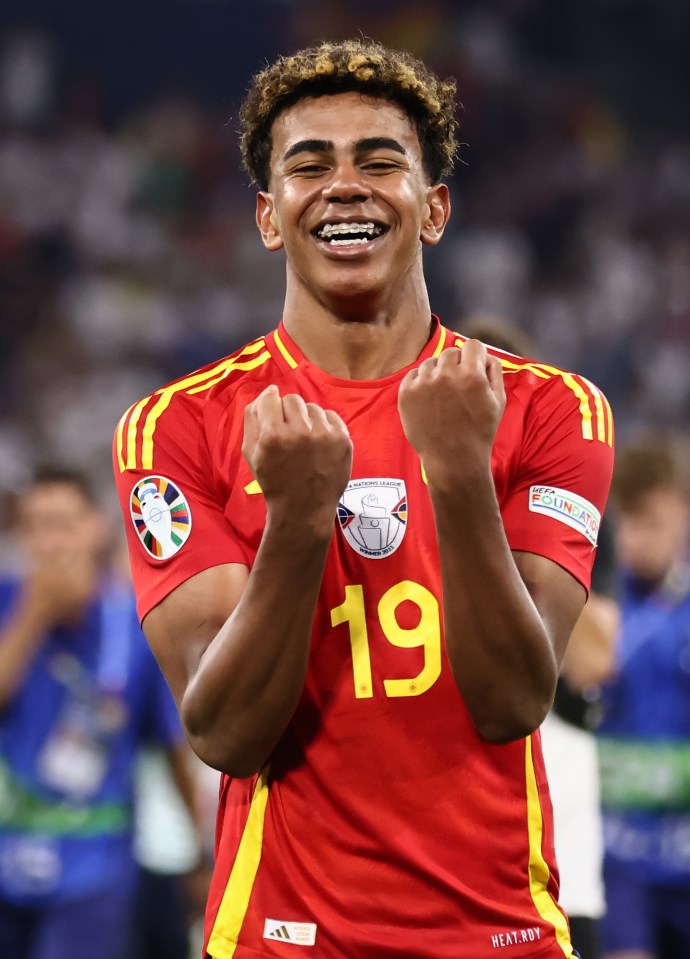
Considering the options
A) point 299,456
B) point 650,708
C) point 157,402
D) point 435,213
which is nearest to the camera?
point 299,456

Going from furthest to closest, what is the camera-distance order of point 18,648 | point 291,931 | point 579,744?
point 18,648
point 579,744
point 291,931

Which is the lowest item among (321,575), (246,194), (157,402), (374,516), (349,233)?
(321,575)

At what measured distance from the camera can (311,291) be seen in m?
2.78

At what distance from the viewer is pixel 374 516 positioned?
257 centimetres

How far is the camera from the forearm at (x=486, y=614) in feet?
7.60

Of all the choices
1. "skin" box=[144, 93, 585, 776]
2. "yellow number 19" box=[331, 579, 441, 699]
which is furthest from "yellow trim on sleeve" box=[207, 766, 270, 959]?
"yellow number 19" box=[331, 579, 441, 699]

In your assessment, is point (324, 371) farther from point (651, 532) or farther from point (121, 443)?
point (651, 532)

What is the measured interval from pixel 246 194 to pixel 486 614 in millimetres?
11298

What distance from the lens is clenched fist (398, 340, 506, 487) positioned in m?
2.31

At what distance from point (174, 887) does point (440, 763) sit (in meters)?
4.06

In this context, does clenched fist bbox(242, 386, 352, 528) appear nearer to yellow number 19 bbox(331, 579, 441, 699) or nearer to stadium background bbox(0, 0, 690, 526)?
yellow number 19 bbox(331, 579, 441, 699)

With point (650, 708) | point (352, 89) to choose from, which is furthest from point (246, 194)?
point (352, 89)

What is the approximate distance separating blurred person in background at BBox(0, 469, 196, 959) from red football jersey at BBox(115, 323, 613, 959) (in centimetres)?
294

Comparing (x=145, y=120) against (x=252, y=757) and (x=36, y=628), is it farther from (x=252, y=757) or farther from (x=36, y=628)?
(x=252, y=757)
